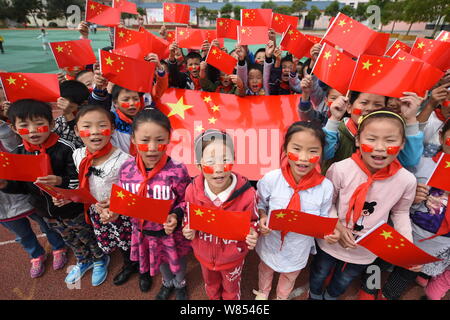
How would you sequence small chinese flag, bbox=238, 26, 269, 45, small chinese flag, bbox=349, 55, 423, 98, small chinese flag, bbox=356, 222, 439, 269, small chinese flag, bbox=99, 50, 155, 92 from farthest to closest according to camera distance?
small chinese flag, bbox=238, 26, 269, 45 → small chinese flag, bbox=99, 50, 155, 92 → small chinese flag, bbox=349, 55, 423, 98 → small chinese flag, bbox=356, 222, 439, 269

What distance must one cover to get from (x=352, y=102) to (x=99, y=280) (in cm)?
310

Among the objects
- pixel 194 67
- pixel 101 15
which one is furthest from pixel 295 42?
pixel 101 15

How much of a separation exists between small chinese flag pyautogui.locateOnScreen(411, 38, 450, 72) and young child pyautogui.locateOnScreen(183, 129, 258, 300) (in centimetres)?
236

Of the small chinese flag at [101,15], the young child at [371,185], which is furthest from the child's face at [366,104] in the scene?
the small chinese flag at [101,15]

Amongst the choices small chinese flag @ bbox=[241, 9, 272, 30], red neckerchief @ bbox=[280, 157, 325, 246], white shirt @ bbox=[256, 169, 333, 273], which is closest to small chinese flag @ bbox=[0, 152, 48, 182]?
white shirt @ bbox=[256, 169, 333, 273]

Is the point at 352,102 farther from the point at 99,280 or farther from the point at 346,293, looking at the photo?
the point at 99,280

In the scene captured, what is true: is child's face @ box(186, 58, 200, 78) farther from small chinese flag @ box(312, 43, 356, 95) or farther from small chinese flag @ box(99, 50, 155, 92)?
small chinese flag @ box(312, 43, 356, 95)

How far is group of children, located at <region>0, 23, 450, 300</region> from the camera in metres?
1.84

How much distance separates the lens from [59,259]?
9.39 feet

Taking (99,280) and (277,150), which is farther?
(277,150)

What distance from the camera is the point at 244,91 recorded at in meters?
3.64

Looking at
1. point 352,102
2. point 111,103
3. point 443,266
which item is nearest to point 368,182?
point 352,102

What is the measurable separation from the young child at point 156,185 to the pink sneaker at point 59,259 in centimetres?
117

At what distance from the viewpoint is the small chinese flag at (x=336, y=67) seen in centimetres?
200
